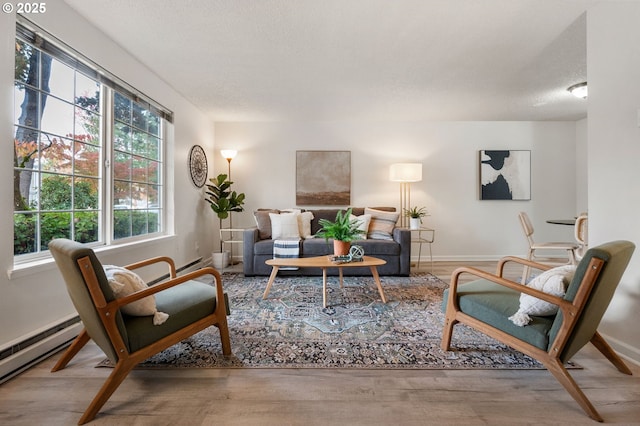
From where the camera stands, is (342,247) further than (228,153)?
No

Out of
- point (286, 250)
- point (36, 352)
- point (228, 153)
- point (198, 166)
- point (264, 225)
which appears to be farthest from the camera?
point (228, 153)

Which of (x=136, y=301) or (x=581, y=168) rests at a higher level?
(x=581, y=168)

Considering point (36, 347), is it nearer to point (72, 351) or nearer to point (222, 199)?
point (72, 351)

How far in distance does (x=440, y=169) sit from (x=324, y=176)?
1.99 meters

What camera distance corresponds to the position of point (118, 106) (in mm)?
2678

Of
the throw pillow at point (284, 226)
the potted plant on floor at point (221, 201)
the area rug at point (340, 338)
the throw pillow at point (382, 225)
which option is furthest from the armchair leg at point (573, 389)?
the potted plant on floor at point (221, 201)

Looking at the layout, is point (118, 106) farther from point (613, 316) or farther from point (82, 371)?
point (613, 316)

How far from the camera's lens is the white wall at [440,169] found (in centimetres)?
470

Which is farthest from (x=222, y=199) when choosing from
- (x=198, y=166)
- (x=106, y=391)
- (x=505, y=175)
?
(x=505, y=175)

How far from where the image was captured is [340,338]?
6.49ft

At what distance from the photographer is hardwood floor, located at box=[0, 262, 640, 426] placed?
4.11 feet

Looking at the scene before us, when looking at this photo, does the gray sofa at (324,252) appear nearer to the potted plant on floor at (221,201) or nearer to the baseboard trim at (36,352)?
the potted plant on floor at (221,201)

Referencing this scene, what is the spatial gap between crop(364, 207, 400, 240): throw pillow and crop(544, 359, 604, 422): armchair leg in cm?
266

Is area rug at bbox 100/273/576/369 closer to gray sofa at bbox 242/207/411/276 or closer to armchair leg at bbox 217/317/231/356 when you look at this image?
armchair leg at bbox 217/317/231/356
